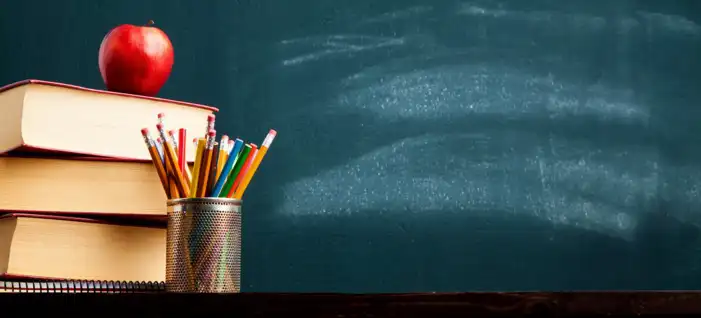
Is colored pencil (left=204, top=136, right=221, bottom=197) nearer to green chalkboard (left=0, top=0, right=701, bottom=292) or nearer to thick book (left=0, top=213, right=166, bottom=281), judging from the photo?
thick book (left=0, top=213, right=166, bottom=281)

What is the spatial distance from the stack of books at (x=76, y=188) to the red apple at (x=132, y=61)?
6 centimetres

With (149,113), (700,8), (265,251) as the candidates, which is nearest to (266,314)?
Result: (149,113)

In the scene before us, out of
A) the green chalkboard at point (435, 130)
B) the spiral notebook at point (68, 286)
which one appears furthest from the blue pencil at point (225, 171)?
the green chalkboard at point (435, 130)

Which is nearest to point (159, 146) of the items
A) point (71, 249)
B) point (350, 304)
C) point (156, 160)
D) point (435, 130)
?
point (156, 160)

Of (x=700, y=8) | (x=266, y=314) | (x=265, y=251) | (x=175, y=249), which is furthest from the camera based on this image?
(x=700, y=8)

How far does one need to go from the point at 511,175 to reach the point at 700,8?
449 mm

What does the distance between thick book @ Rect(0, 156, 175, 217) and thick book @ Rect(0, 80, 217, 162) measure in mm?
14

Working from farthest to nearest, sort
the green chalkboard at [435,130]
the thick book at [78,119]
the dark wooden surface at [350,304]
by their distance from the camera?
the green chalkboard at [435,130] → the thick book at [78,119] → the dark wooden surface at [350,304]

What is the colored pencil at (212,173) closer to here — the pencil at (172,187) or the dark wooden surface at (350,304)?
the pencil at (172,187)

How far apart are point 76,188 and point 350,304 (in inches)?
14.9

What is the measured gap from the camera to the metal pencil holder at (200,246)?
2.94 ft

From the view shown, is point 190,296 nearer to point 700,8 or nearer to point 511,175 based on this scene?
point 511,175

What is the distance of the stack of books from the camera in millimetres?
917

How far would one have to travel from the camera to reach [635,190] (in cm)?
151
